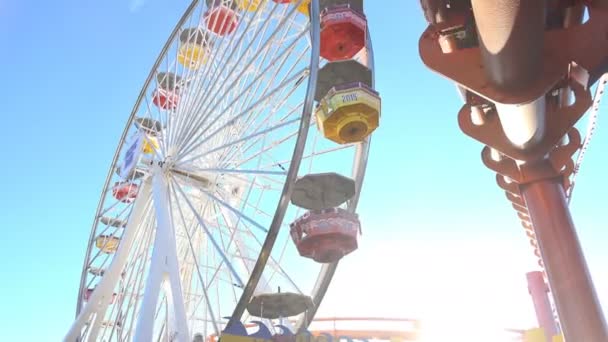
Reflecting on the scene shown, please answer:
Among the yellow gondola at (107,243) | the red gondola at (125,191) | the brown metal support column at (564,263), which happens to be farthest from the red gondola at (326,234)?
the brown metal support column at (564,263)

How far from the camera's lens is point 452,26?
2.32 metres

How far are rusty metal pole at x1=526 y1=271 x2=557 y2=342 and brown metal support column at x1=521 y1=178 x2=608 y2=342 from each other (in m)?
13.1

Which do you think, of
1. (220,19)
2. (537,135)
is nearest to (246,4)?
(220,19)

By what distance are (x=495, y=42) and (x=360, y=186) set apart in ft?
41.3

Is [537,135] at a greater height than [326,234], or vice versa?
[326,234]

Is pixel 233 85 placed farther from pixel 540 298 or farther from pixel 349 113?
pixel 540 298

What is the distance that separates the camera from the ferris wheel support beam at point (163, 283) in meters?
10.7

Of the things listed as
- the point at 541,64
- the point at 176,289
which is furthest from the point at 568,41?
the point at 176,289

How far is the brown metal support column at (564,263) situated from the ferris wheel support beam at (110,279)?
41.5 ft

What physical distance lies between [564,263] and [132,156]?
14.8 metres

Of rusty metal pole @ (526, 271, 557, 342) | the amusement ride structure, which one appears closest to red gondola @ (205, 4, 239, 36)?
the amusement ride structure

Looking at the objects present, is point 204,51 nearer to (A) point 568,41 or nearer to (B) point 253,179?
(B) point 253,179

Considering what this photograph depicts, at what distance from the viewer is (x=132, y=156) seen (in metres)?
15.8

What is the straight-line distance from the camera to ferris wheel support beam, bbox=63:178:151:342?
13.0m
